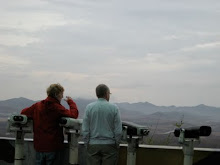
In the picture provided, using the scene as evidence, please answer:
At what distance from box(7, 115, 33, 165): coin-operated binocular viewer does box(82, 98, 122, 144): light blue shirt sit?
1.16m

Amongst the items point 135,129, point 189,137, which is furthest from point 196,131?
point 135,129

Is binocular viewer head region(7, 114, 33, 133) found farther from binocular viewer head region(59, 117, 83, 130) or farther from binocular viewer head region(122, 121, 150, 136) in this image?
binocular viewer head region(122, 121, 150, 136)

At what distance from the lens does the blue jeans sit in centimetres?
758

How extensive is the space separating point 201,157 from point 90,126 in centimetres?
183

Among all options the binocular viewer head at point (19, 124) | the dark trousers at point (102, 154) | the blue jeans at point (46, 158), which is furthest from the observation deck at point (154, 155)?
the dark trousers at point (102, 154)

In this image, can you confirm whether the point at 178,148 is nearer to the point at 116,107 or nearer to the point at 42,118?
the point at 116,107

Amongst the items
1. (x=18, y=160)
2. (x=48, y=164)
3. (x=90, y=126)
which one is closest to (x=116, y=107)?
(x=90, y=126)

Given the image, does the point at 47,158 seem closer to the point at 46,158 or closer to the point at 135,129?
the point at 46,158

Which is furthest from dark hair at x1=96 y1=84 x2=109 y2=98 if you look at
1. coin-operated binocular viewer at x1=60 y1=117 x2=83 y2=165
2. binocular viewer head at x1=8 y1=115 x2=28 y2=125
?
binocular viewer head at x1=8 y1=115 x2=28 y2=125

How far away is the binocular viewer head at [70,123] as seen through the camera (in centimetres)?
749

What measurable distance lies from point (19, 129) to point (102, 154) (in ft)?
5.16

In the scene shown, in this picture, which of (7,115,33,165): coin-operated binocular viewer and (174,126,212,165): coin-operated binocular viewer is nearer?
(174,126,212,165): coin-operated binocular viewer

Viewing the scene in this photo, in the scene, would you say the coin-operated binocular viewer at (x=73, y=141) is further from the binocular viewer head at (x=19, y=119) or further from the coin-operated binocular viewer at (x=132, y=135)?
the coin-operated binocular viewer at (x=132, y=135)

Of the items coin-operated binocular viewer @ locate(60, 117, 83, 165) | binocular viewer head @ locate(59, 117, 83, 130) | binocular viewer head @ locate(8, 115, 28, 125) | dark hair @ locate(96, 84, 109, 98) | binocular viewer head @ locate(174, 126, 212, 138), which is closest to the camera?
binocular viewer head @ locate(174, 126, 212, 138)
